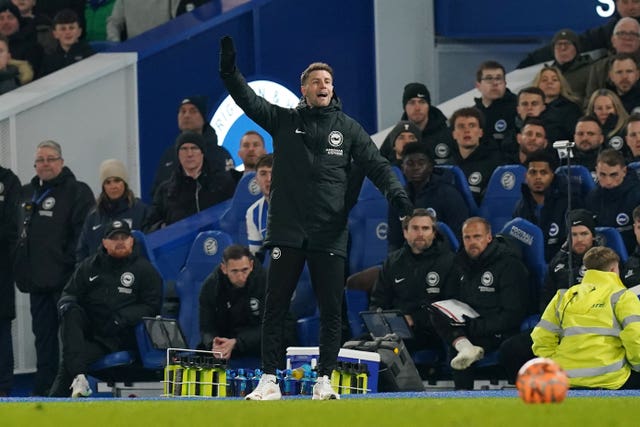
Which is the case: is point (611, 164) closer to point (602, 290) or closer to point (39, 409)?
point (602, 290)

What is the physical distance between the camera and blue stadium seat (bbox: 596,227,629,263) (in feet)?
48.1

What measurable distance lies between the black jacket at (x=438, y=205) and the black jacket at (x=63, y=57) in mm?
5235

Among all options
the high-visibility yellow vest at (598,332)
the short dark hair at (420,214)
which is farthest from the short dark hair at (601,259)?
the short dark hair at (420,214)

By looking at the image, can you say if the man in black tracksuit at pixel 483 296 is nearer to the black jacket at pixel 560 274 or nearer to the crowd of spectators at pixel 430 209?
the crowd of spectators at pixel 430 209

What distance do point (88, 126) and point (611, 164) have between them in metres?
6.44

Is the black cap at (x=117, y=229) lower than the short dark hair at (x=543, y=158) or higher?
lower

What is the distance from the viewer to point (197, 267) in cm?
1661

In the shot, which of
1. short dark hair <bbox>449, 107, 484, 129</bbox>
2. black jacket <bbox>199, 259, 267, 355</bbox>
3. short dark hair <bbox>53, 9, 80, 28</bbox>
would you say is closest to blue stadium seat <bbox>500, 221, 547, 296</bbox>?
short dark hair <bbox>449, 107, 484, 129</bbox>

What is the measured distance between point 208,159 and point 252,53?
3129 millimetres

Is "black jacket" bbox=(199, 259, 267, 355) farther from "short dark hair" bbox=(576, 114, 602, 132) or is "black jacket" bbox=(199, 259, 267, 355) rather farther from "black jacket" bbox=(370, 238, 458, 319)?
"short dark hair" bbox=(576, 114, 602, 132)

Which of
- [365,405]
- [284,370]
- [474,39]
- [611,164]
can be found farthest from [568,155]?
[474,39]

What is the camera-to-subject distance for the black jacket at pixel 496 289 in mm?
14758

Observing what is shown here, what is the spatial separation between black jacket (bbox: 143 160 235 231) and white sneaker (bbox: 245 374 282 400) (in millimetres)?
5967

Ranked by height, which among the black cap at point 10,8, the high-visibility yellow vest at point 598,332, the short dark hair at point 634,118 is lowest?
the high-visibility yellow vest at point 598,332
